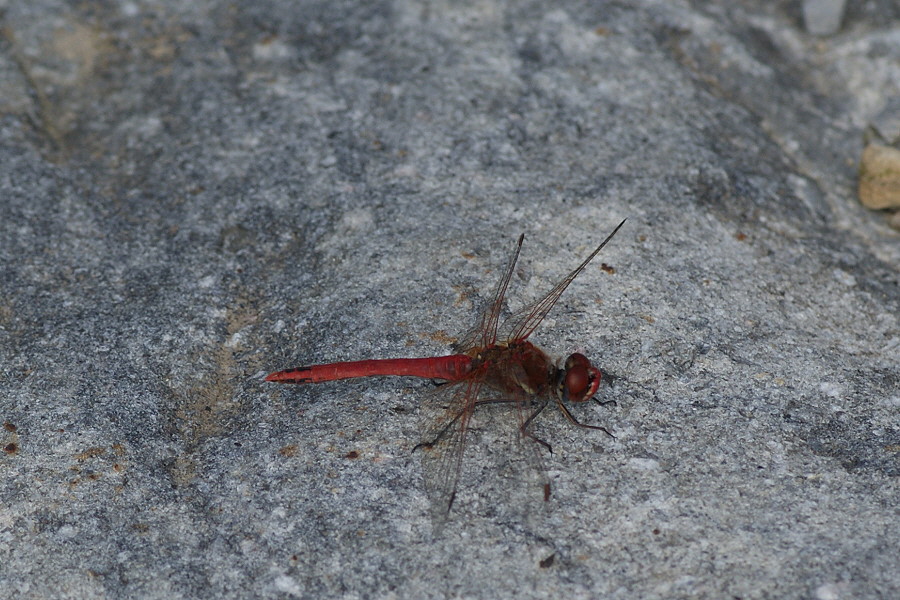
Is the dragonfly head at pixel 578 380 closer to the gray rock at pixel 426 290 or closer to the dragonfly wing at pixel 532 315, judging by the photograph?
the gray rock at pixel 426 290

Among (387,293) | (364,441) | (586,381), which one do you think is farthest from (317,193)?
(586,381)

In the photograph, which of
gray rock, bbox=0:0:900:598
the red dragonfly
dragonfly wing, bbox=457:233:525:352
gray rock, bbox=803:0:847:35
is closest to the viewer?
gray rock, bbox=0:0:900:598

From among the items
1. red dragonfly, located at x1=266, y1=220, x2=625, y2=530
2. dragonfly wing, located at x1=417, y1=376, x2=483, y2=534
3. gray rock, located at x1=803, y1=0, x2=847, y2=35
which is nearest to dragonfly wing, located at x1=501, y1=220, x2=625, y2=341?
red dragonfly, located at x1=266, y1=220, x2=625, y2=530

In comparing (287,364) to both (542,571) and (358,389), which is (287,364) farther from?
(542,571)

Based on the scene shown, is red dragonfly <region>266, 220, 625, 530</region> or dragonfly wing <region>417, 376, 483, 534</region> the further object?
red dragonfly <region>266, 220, 625, 530</region>

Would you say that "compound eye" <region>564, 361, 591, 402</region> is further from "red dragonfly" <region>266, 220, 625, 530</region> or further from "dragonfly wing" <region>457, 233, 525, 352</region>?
"dragonfly wing" <region>457, 233, 525, 352</region>

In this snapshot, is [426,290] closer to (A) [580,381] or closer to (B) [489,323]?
(B) [489,323]

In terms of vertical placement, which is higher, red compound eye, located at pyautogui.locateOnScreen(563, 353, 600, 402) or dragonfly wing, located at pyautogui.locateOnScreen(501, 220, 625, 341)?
red compound eye, located at pyautogui.locateOnScreen(563, 353, 600, 402)
